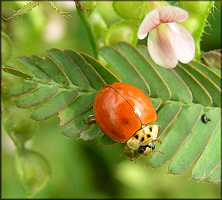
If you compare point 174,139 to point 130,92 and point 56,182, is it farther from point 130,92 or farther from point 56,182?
point 56,182

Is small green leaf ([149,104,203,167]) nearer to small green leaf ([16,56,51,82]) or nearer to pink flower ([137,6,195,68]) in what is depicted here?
pink flower ([137,6,195,68])

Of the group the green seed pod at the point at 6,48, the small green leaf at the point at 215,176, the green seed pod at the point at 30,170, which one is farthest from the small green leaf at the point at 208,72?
the green seed pod at the point at 30,170

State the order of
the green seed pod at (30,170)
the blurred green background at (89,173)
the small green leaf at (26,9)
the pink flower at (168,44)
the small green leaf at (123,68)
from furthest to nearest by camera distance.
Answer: the blurred green background at (89,173)
the green seed pod at (30,170)
the small green leaf at (123,68)
the pink flower at (168,44)
the small green leaf at (26,9)

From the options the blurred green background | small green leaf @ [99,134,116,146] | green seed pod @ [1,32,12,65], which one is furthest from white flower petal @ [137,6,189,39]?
the blurred green background

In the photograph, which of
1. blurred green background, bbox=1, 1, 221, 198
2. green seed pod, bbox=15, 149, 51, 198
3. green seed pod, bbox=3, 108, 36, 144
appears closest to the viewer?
green seed pod, bbox=3, 108, 36, 144

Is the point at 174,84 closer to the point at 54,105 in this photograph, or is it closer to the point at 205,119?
the point at 205,119

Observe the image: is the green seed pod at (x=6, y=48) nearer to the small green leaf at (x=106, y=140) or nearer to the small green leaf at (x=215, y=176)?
the small green leaf at (x=106, y=140)
